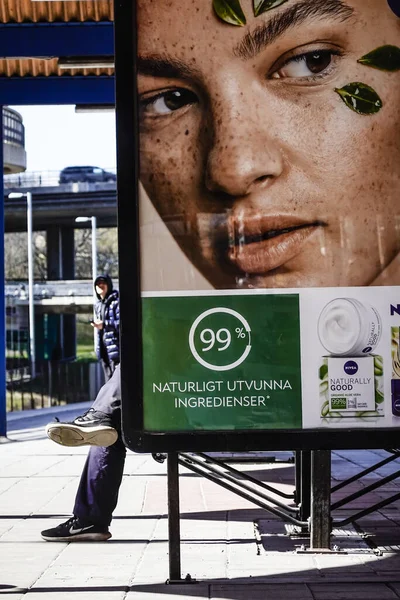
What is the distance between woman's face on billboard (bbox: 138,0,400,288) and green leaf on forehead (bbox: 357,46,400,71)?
0.08 feet

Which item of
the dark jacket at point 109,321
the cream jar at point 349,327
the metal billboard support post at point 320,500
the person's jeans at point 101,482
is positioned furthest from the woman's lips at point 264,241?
the dark jacket at point 109,321

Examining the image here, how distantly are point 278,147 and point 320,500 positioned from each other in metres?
1.95

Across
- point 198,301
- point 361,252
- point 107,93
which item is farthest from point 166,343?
point 107,93

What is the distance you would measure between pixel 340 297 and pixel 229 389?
68cm

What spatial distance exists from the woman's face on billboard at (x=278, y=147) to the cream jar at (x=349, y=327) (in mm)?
121

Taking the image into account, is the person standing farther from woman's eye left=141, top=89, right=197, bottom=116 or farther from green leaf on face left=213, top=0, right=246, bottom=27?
green leaf on face left=213, top=0, right=246, bottom=27

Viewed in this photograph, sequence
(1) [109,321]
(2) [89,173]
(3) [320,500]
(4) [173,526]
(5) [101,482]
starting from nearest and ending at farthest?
(4) [173,526]
(3) [320,500]
(5) [101,482]
(1) [109,321]
(2) [89,173]

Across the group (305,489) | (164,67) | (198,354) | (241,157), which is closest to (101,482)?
(305,489)

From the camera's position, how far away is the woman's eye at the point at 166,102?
4.83 metres

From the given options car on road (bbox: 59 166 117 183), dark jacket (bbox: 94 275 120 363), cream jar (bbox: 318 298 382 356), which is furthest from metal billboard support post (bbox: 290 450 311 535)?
car on road (bbox: 59 166 117 183)

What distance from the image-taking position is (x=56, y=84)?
40.7 ft

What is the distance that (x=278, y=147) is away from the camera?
479 centimetres

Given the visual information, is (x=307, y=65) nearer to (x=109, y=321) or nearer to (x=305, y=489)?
(x=305, y=489)

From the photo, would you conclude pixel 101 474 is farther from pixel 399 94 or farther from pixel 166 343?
pixel 399 94
